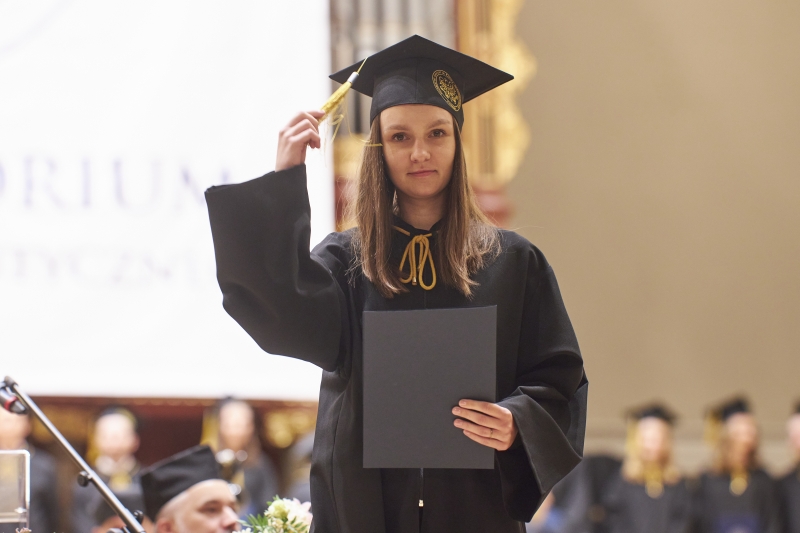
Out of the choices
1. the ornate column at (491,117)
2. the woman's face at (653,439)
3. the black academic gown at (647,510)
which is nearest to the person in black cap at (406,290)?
the ornate column at (491,117)

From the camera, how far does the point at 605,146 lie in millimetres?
9391

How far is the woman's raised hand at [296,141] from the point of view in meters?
2.00

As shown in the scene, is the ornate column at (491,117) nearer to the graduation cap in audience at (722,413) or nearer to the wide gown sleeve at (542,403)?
the graduation cap in audience at (722,413)

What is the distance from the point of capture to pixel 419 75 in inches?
85.9

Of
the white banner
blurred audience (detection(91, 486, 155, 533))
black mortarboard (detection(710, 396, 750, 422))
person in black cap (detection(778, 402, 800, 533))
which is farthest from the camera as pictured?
black mortarboard (detection(710, 396, 750, 422))

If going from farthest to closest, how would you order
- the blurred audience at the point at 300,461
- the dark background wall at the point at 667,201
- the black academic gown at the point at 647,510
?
the dark background wall at the point at 667,201 → the black academic gown at the point at 647,510 → the blurred audience at the point at 300,461

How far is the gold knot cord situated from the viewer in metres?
2.14

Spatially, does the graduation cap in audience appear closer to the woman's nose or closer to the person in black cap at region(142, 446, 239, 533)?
the person in black cap at region(142, 446, 239, 533)

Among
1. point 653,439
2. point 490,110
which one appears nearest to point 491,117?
point 490,110

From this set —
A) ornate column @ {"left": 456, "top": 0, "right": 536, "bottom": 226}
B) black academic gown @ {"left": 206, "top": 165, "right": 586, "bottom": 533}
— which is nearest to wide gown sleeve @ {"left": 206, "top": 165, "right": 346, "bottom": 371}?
black academic gown @ {"left": 206, "top": 165, "right": 586, "bottom": 533}

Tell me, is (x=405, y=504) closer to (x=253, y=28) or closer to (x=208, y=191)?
(x=208, y=191)

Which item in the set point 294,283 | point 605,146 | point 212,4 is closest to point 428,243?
point 294,283

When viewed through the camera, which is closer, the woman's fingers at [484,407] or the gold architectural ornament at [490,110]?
the woman's fingers at [484,407]

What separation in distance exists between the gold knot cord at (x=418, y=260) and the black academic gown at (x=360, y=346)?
0.02 m
